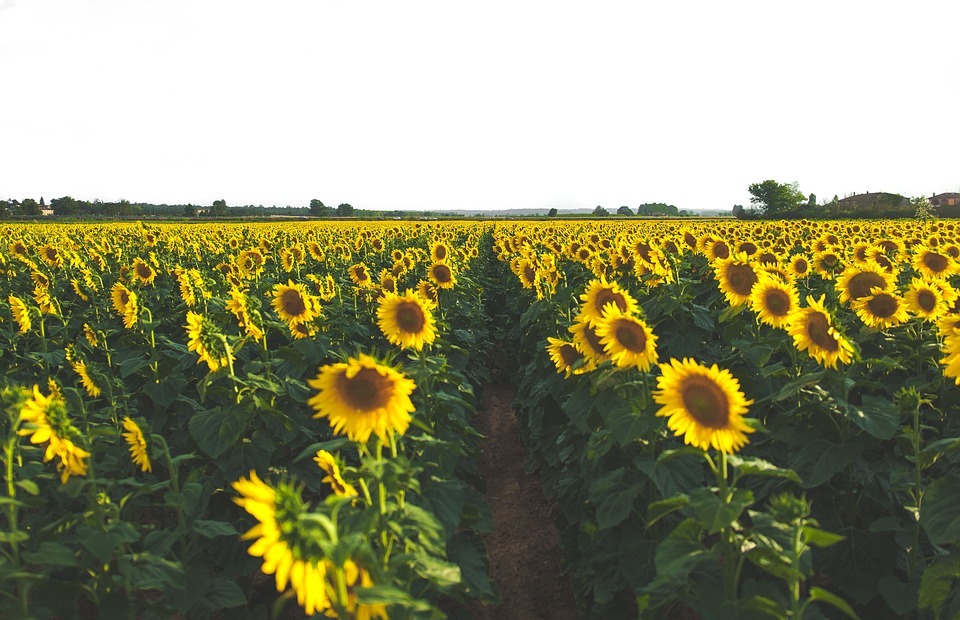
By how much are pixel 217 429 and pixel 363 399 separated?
5.84 feet

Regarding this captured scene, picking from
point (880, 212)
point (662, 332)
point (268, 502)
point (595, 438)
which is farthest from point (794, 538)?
point (880, 212)

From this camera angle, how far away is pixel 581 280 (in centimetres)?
888

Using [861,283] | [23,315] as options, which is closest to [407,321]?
[861,283]

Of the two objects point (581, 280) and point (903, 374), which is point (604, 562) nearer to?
point (903, 374)

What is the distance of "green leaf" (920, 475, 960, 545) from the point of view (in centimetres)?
260

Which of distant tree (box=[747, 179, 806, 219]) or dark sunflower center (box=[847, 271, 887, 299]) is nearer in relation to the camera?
dark sunflower center (box=[847, 271, 887, 299])

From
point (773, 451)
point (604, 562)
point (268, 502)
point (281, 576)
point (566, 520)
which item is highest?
point (268, 502)

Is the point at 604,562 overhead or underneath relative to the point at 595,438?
underneath

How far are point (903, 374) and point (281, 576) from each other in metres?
4.95

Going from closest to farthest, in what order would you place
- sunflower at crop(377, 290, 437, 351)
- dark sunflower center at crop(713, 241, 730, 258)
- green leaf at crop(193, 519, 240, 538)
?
green leaf at crop(193, 519, 240, 538)
sunflower at crop(377, 290, 437, 351)
dark sunflower center at crop(713, 241, 730, 258)

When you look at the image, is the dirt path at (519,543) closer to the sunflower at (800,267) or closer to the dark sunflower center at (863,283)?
the dark sunflower center at (863,283)

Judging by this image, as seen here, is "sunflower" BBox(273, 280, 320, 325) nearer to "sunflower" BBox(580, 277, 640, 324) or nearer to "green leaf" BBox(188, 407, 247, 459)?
"green leaf" BBox(188, 407, 247, 459)

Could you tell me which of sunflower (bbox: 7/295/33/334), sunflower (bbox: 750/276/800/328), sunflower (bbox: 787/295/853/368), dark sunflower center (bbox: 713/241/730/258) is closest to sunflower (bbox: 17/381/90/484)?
Answer: sunflower (bbox: 7/295/33/334)

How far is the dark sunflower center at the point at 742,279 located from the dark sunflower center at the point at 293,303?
3799mm
